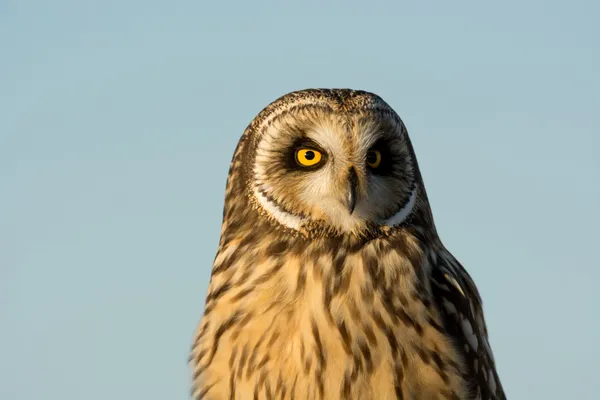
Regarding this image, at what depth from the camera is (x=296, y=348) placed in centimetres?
589

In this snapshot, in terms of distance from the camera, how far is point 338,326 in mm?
5934

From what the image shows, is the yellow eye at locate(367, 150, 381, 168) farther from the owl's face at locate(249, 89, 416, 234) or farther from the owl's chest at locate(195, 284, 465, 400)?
the owl's chest at locate(195, 284, 465, 400)

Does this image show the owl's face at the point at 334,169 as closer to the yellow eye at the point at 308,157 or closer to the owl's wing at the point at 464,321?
the yellow eye at the point at 308,157

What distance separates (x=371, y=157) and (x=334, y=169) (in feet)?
0.82

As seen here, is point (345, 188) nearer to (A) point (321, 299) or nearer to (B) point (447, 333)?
(A) point (321, 299)

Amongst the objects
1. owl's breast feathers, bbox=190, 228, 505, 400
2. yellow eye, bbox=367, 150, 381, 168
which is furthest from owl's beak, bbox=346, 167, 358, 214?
owl's breast feathers, bbox=190, 228, 505, 400

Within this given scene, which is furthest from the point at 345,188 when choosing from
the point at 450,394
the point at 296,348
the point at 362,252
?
the point at 450,394

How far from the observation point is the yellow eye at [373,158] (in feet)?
19.5

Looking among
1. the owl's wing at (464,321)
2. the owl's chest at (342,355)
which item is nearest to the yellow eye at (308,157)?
the owl's chest at (342,355)

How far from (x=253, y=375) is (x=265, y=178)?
111 centimetres

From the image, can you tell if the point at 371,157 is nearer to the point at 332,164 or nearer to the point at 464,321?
the point at 332,164

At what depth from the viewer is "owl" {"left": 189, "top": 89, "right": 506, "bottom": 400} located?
5.87 metres

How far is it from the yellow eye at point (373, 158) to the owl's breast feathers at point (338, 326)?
0.45 m

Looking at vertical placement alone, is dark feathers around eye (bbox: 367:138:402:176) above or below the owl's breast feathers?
above
